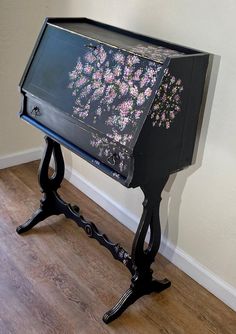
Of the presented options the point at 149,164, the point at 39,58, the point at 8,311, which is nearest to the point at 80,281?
the point at 8,311

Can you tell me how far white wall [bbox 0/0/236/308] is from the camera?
1.54 meters

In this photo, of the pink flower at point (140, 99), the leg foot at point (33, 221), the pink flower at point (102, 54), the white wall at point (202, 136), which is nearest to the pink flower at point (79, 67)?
the pink flower at point (102, 54)

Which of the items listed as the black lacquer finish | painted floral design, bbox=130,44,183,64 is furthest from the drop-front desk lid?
the black lacquer finish

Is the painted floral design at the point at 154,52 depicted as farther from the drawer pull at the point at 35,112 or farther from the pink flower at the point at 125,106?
the drawer pull at the point at 35,112

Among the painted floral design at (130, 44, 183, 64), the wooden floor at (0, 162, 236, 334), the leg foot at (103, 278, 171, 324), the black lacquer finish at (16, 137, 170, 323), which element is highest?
the painted floral design at (130, 44, 183, 64)

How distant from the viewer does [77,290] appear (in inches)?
71.4

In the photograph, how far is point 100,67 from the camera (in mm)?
1493

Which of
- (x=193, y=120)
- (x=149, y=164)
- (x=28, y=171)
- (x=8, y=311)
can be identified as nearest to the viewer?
(x=149, y=164)

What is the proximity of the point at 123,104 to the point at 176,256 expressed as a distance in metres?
0.98

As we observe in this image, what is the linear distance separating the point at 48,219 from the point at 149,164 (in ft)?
3.44

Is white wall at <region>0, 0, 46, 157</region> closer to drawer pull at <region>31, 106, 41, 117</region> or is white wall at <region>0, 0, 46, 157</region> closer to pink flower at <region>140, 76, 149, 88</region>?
drawer pull at <region>31, 106, 41, 117</region>

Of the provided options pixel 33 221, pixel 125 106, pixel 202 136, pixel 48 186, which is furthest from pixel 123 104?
pixel 33 221

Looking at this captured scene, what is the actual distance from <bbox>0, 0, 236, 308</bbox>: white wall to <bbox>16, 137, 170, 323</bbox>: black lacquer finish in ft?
0.85

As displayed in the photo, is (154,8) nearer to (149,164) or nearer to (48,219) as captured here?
(149,164)
